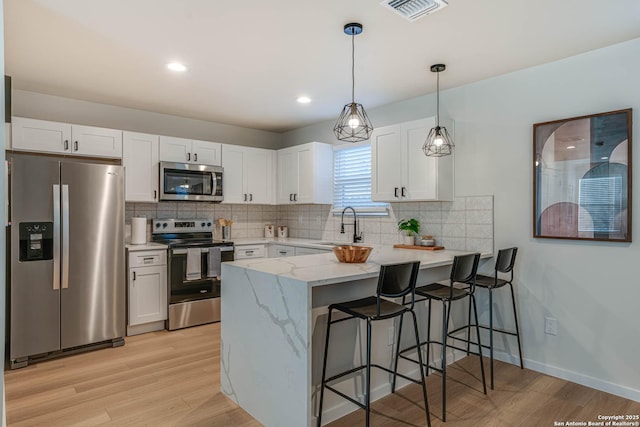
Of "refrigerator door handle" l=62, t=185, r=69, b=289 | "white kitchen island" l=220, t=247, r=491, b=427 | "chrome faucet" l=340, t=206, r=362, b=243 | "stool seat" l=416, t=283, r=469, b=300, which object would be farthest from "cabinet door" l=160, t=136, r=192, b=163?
"stool seat" l=416, t=283, r=469, b=300

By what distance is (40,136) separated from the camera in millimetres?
3701

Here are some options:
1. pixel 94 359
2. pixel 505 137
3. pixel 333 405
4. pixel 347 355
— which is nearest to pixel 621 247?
pixel 505 137

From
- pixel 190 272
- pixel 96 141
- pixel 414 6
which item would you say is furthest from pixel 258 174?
pixel 414 6

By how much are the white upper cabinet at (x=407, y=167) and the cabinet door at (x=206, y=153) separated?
200cm

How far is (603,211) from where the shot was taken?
111 inches

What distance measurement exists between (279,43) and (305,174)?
2341 millimetres

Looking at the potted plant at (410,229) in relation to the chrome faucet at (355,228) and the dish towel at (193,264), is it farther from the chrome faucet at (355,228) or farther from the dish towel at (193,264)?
the dish towel at (193,264)

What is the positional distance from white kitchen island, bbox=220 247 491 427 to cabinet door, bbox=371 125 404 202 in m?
1.23

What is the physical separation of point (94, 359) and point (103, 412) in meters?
1.05

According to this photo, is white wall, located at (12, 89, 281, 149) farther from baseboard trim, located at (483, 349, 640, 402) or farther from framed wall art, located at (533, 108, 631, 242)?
baseboard trim, located at (483, 349, 640, 402)

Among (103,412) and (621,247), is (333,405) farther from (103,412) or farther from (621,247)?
(621,247)

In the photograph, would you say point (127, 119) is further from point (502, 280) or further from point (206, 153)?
point (502, 280)

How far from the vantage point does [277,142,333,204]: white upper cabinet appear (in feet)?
16.2

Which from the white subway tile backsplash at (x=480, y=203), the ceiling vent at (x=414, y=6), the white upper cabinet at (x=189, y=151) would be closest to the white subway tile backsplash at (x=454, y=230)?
the white subway tile backsplash at (x=480, y=203)
